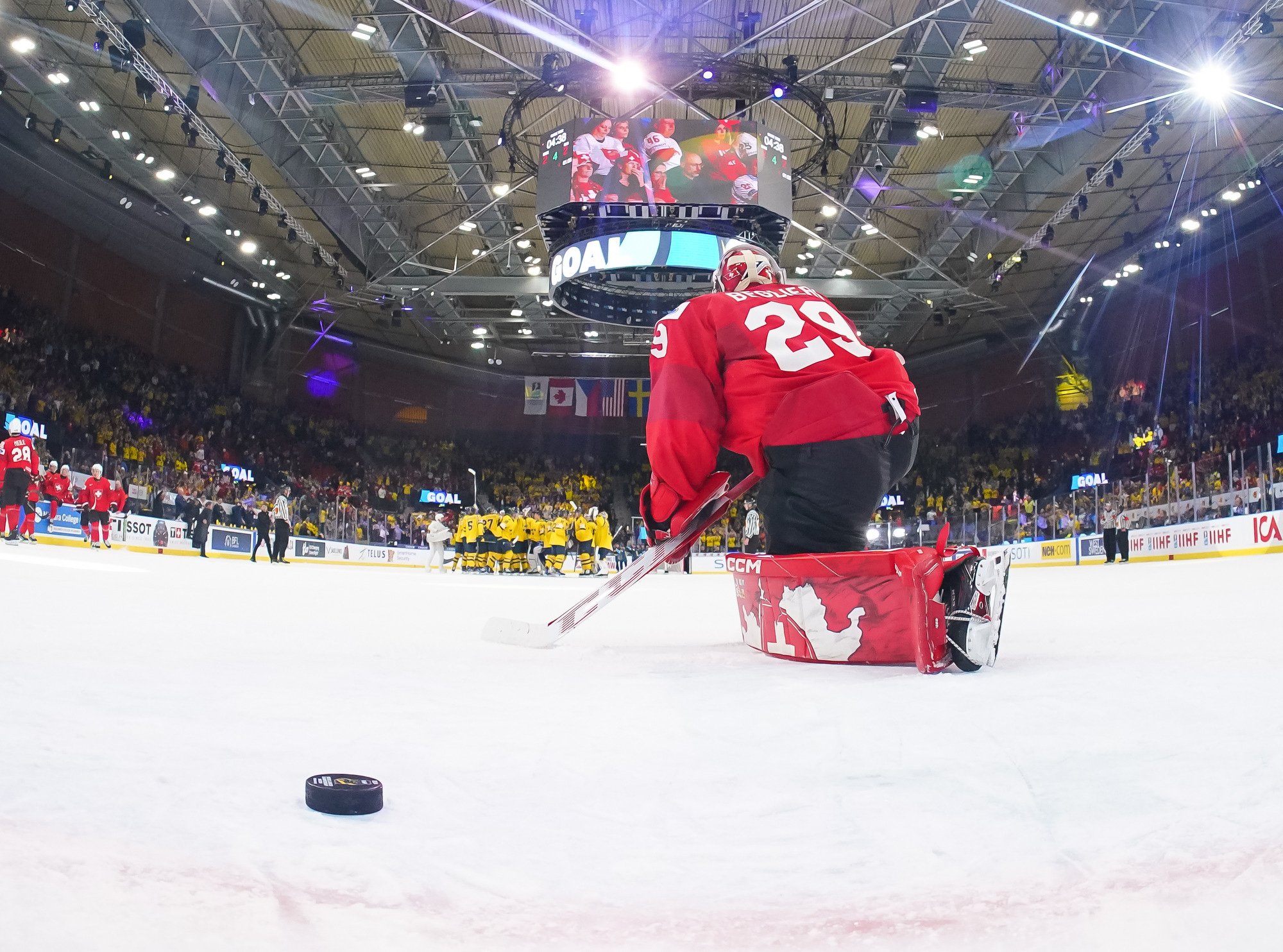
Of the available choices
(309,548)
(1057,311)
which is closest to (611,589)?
(309,548)

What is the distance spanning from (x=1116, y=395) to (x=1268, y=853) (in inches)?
1015

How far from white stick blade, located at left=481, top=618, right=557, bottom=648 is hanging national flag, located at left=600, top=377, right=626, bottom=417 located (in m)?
22.2

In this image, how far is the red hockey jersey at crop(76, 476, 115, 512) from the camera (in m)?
12.5

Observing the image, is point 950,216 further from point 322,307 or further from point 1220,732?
point 1220,732

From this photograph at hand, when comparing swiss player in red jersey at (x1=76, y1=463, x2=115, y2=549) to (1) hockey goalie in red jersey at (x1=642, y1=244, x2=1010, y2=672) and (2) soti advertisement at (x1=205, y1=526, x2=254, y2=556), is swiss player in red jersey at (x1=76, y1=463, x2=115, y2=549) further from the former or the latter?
(1) hockey goalie in red jersey at (x1=642, y1=244, x2=1010, y2=672)

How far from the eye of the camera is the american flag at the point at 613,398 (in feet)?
83.0

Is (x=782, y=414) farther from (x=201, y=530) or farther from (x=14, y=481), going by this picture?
(x=201, y=530)

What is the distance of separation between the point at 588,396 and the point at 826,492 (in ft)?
78.8

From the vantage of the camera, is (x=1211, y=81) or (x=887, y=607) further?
(x=1211, y=81)

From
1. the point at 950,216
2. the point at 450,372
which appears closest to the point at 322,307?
the point at 450,372

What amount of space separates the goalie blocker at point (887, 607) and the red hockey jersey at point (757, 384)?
0.42 meters

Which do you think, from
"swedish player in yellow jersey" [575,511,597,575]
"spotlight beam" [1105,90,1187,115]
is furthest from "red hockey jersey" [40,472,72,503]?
"spotlight beam" [1105,90,1187,115]

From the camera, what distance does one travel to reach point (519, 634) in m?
2.74

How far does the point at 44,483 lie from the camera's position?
1362 centimetres
